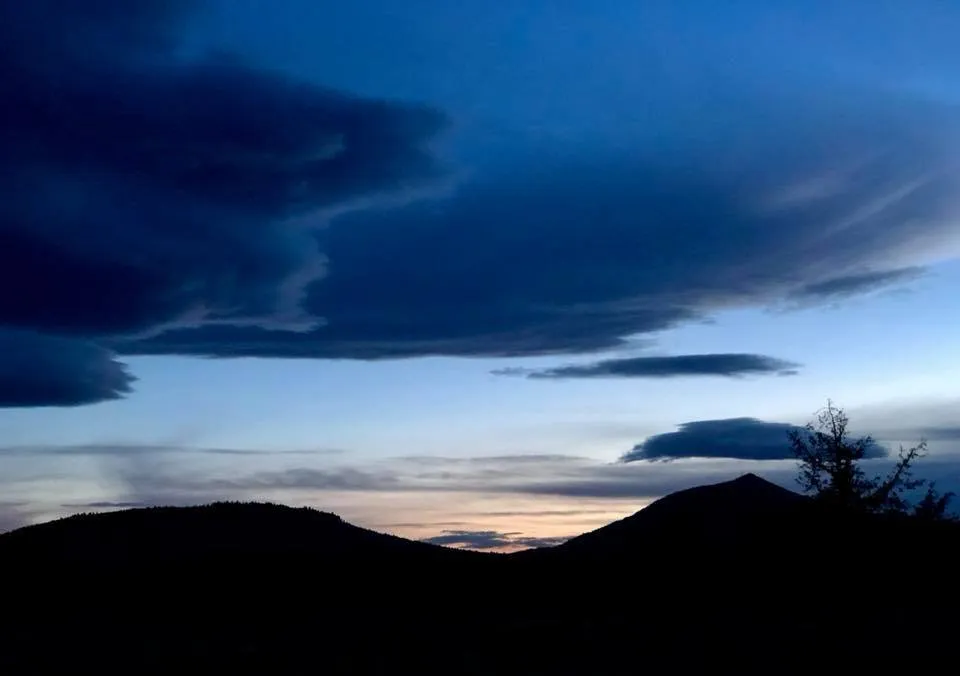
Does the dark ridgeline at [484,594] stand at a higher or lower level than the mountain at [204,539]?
lower

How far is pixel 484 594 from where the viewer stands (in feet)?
99.6

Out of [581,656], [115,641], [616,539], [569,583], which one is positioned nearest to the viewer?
[581,656]

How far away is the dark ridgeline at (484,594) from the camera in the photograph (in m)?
22.1

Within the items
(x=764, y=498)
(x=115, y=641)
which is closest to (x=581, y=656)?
(x=115, y=641)

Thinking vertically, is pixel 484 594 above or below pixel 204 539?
below

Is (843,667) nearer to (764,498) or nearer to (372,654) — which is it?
(372,654)

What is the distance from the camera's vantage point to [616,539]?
115 ft

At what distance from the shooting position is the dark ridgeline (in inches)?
872

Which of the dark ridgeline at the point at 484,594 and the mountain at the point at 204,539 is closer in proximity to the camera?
the dark ridgeline at the point at 484,594

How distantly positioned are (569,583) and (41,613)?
Result: 1573cm

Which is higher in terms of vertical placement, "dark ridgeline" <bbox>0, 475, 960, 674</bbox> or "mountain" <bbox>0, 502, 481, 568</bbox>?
"mountain" <bbox>0, 502, 481, 568</bbox>

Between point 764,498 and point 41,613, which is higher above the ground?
point 764,498

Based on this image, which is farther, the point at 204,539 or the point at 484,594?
the point at 204,539

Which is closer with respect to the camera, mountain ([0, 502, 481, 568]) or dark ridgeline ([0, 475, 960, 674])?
dark ridgeline ([0, 475, 960, 674])
